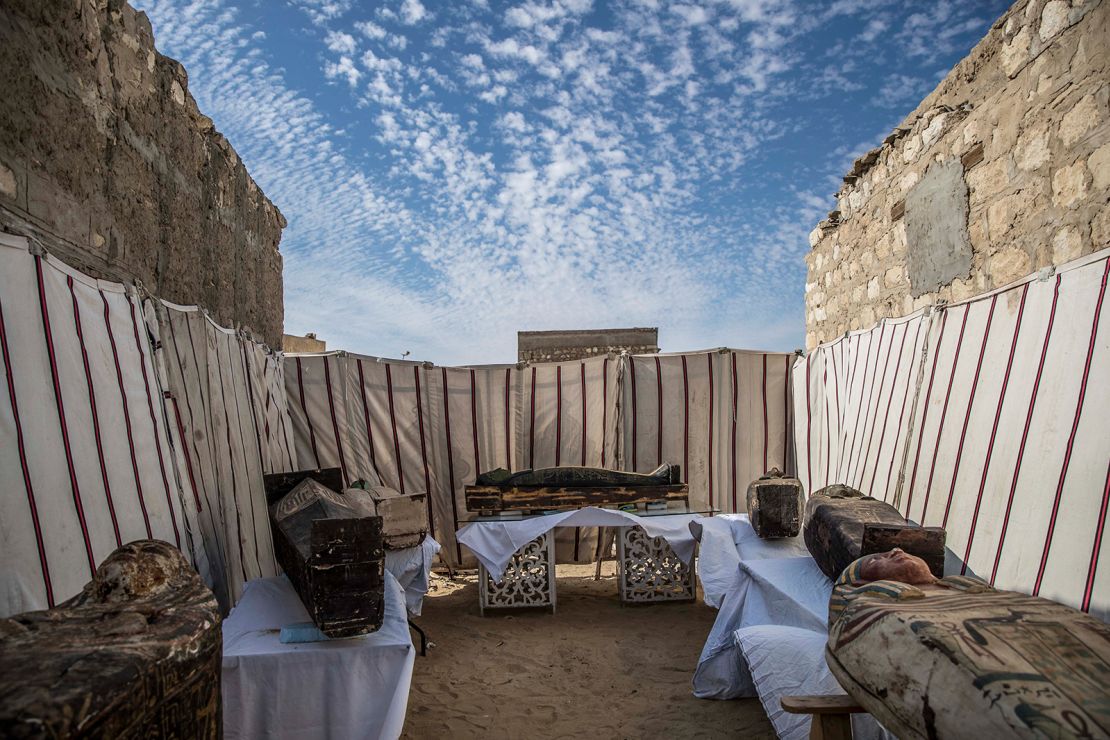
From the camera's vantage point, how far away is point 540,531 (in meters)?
4.51

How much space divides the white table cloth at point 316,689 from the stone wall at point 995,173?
329cm

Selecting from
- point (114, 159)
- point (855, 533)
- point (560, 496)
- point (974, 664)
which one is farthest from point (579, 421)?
point (974, 664)

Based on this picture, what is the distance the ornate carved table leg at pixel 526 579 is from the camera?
4.67 metres

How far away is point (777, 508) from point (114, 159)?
12.7 feet

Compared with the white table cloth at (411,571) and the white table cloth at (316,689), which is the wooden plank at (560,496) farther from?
the white table cloth at (316,689)

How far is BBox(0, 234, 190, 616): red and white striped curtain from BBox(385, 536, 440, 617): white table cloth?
1.30 metres

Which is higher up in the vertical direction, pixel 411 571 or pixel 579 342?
pixel 579 342

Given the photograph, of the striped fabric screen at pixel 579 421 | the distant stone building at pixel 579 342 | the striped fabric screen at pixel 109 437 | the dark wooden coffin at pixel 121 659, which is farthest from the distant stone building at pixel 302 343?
the dark wooden coffin at pixel 121 659

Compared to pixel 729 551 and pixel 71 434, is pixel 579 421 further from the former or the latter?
pixel 71 434

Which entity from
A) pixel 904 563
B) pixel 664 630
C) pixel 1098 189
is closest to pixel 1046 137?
pixel 1098 189

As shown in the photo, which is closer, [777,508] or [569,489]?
[777,508]

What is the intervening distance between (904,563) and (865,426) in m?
2.69

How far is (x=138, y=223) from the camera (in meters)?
3.24

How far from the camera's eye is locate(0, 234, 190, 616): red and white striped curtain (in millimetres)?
2102
